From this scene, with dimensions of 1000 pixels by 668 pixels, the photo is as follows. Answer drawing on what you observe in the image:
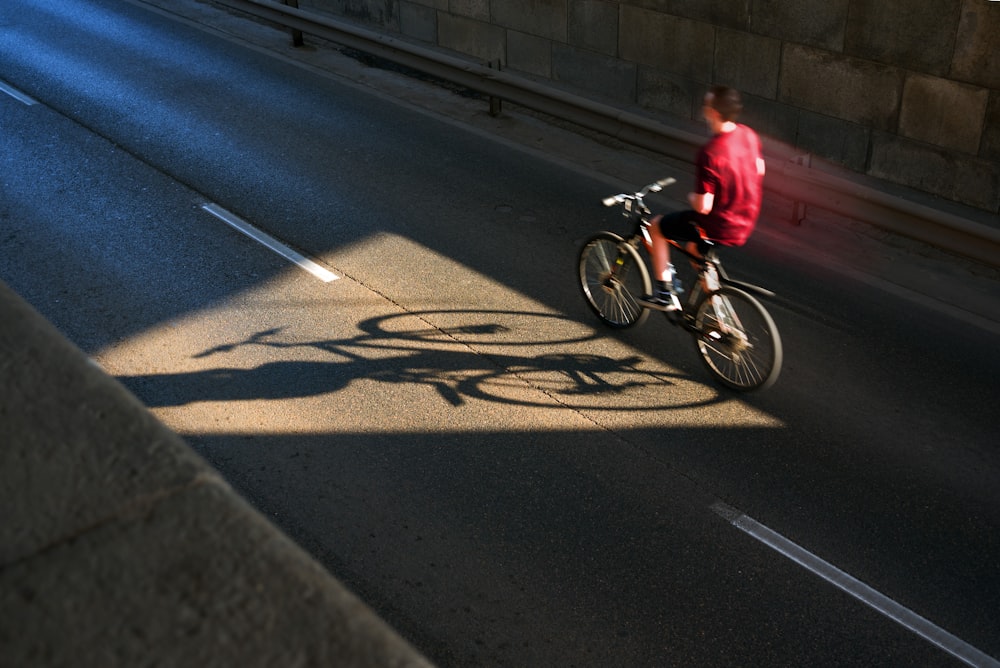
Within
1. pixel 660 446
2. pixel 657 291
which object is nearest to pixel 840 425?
pixel 660 446

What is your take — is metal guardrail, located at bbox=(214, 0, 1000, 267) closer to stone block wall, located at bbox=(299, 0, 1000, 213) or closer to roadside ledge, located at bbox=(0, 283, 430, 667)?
stone block wall, located at bbox=(299, 0, 1000, 213)

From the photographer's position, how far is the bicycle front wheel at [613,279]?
759 centimetres

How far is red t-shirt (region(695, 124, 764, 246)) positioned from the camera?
6.53 m

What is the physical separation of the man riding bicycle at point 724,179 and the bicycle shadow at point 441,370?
3.48 feet

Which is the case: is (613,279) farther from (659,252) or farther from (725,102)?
(725,102)

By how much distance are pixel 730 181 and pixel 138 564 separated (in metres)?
5.50

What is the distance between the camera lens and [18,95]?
13.4 metres

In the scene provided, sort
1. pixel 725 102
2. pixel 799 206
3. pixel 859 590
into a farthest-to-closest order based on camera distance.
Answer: pixel 799 206 → pixel 725 102 → pixel 859 590

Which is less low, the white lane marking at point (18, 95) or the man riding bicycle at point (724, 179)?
the man riding bicycle at point (724, 179)

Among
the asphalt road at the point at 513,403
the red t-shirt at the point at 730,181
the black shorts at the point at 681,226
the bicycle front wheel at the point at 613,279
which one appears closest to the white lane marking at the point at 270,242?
the asphalt road at the point at 513,403

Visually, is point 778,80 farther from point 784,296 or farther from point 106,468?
point 106,468

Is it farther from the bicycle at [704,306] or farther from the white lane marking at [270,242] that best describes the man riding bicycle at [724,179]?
the white lane marking at [270,242]

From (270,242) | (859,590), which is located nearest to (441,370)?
(270,242)

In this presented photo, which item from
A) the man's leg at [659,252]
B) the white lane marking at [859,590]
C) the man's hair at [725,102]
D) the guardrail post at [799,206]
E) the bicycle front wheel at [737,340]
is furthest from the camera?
the guardrail post at [799,206]
